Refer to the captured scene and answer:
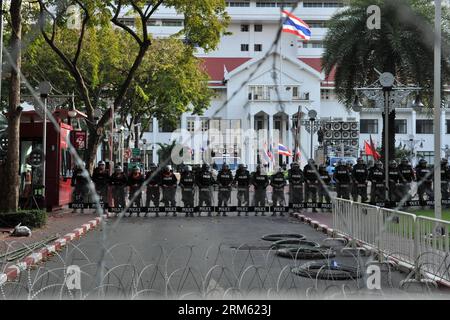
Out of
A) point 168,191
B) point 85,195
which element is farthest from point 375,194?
point 85,195

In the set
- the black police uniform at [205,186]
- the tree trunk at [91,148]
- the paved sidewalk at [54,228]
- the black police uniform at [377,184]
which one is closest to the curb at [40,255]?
the paved sidewalk at [54,228]

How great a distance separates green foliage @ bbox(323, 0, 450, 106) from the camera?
1873 centimetres

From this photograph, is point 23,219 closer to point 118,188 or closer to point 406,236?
point 118,188

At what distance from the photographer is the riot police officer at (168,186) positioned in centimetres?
1791

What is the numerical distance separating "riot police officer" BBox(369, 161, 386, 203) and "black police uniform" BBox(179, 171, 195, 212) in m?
5.85

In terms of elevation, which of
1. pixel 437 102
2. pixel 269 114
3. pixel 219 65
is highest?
pixel 219 65

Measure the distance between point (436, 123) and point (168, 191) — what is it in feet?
31.3

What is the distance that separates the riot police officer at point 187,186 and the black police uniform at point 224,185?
88cm

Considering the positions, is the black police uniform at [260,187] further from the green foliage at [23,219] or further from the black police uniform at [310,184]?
the green foliage at [23,219]

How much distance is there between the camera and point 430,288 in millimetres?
7016

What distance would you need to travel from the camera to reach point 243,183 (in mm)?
18391

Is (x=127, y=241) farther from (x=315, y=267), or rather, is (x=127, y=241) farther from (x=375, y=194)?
(x=375, y=194)

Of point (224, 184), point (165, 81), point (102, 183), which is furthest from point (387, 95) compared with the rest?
point (165, 81)

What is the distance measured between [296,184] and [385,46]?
19.4 feet
